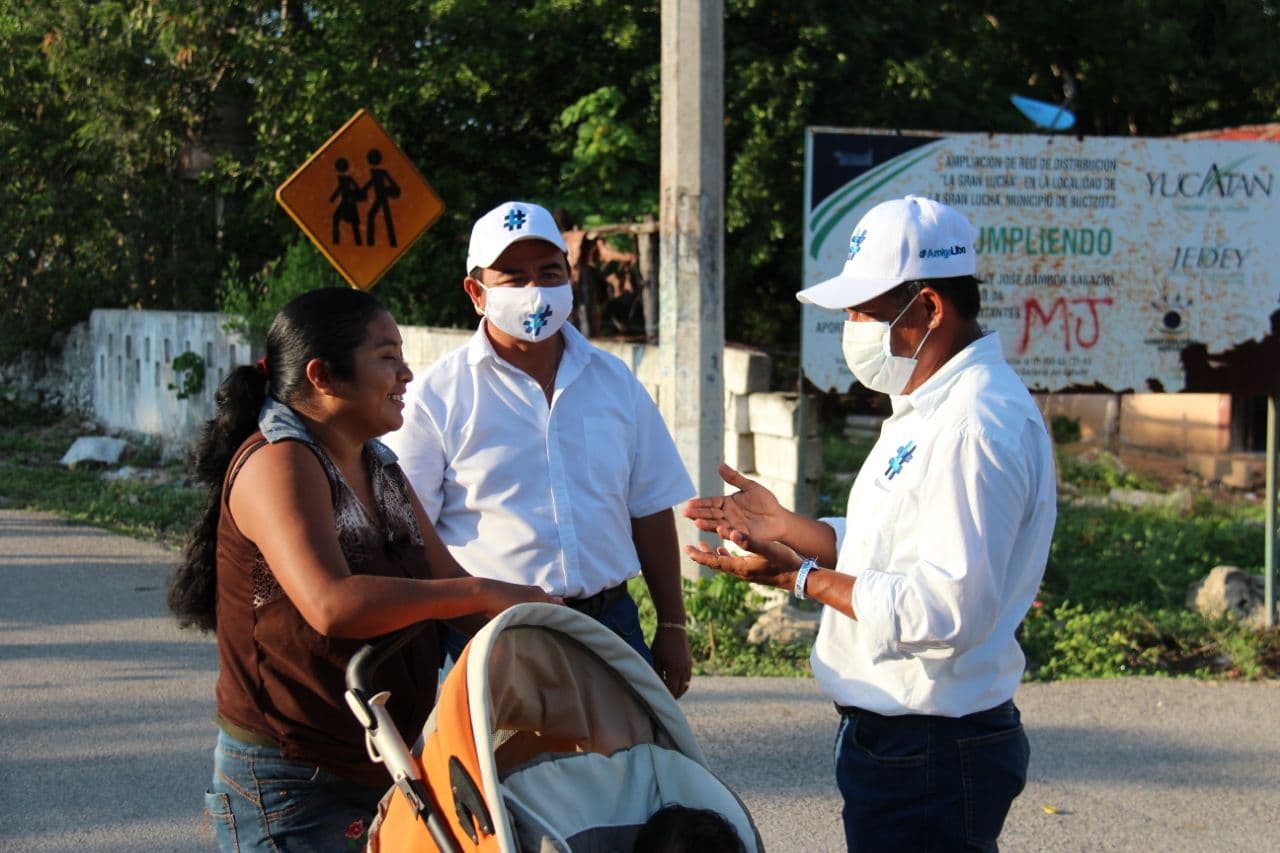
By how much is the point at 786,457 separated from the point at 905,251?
16.2 feet

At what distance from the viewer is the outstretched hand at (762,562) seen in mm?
2859

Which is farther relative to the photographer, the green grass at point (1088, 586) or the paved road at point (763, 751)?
the green grass at point (1088, 586)

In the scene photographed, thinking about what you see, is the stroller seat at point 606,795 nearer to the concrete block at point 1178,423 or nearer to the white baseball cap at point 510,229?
the white baseball cap at point 510,229

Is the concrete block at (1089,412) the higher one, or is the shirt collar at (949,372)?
the shirt collar at (949,372)

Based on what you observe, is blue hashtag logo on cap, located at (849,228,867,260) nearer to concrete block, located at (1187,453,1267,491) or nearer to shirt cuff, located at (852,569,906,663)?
shirt cuff, located at (852,569,906,663)

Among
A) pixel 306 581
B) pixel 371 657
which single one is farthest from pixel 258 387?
pixel 371 657

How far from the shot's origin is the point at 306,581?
2396 mm

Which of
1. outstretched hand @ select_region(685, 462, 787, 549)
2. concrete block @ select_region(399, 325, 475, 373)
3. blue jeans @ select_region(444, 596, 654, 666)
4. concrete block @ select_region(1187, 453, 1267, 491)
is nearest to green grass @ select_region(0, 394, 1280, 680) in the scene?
concrete block @ select_region(1187, 453, 1267, 491)

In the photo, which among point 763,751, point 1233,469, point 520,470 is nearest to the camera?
point 520,470

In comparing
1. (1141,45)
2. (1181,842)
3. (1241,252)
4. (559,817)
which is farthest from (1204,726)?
(1141,45)

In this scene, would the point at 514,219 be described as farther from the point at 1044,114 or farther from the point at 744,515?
the point at 1044,114

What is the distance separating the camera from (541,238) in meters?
3.59

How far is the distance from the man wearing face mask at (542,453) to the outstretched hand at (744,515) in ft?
1.89

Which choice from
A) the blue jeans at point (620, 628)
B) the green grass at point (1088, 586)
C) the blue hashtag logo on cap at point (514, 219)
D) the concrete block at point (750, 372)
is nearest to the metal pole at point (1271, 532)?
the green grass at point (1088, 586)
